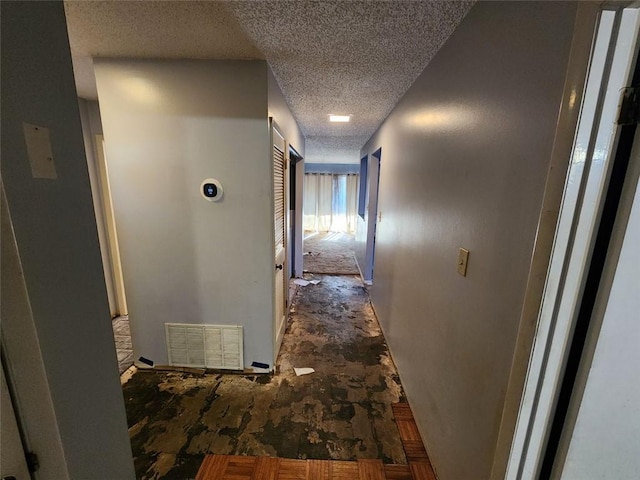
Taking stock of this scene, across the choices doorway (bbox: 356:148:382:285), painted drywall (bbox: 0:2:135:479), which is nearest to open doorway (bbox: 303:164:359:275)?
doorway (bbox: 356:148:382:285)

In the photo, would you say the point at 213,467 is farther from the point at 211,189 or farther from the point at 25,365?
the point at 211,189

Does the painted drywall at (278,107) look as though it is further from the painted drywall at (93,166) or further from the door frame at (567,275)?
the painted drywall at (93,166)

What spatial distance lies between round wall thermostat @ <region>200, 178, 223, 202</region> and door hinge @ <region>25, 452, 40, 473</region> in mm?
1458

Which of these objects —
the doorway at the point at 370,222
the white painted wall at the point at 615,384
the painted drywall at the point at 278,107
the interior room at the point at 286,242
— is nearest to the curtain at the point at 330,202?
the doorway at the point at 370,222

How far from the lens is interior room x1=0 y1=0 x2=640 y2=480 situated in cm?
58

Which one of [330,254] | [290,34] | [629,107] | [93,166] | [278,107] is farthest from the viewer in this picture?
[330,254]

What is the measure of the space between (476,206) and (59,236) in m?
1.34

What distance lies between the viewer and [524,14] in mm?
806

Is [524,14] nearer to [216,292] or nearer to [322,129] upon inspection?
[216,292]

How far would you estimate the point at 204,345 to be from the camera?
6.75 feet

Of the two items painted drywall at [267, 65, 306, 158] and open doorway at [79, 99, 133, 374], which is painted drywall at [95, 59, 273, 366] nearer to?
painted drywall at [267, 65, 306, 158]

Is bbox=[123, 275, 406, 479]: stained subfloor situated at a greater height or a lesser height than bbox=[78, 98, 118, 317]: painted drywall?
lesser

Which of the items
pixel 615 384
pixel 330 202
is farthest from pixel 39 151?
pixel 330 202

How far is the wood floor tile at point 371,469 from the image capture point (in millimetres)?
1341
